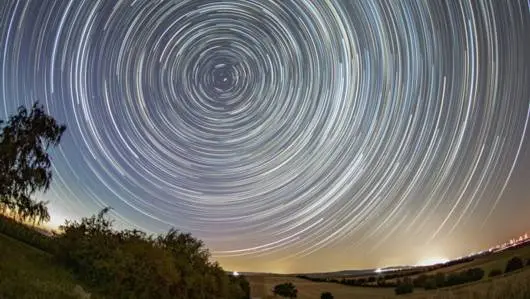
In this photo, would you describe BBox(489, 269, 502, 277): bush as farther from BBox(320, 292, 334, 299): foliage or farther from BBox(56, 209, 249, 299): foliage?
BBox(56, 209, 249, 299): foliage

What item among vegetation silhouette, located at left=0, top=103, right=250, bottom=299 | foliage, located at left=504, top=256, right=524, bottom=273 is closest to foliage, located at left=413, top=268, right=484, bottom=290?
foliage, located at left=504, top=256, right=524, bottom=273

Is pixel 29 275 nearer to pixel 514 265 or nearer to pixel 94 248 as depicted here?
pixel 94 248

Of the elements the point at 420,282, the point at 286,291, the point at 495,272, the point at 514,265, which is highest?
the point at 514,265

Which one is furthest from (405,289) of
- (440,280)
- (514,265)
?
(514,265)

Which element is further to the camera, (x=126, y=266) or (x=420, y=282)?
(x=420, y=282)

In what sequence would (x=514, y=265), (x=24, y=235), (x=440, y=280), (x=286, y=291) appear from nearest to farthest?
(x=24, y=235) < (x=286, y=291) < (x=440, y=280) < (x=514, y=265)

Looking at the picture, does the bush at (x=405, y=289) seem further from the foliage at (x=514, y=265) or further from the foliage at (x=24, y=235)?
the foliage at (x=24, y=235)

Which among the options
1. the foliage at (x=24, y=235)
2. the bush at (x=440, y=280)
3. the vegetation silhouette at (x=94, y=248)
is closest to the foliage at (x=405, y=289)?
the bush at (x=440, y=280)
